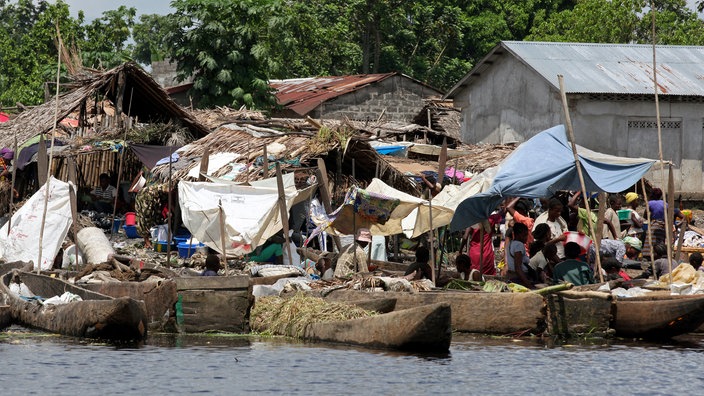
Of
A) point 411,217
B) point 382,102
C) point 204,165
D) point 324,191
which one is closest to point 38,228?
point 204,165

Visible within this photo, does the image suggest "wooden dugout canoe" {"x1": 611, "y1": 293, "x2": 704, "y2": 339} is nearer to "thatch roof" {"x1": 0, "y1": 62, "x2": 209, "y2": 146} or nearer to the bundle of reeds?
the bundle of reeds

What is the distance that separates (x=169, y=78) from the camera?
138 feet

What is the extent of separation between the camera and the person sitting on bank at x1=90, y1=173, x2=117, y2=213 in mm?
23094

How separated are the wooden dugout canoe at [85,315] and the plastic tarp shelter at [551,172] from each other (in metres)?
4.64

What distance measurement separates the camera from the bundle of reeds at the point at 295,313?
13.5 metres

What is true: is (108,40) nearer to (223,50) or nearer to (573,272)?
(223,50)

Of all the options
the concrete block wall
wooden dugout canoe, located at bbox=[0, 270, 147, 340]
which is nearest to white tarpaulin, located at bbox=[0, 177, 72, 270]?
wooden dugout canoe, located at bbox=[0, 270, 147, 340]

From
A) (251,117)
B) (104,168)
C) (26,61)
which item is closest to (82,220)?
(104,168)

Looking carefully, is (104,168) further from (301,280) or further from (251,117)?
(301,280)

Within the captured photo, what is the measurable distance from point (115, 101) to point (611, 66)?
10.3m

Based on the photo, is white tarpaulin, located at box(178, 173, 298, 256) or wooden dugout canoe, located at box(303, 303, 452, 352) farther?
white tarpaulin, located at box(178, 173, 298, 256)

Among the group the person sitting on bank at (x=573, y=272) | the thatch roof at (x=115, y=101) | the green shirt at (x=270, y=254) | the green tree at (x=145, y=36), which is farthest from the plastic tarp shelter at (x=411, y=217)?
the green tree at (x=145, y=36)

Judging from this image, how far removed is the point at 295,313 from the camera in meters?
14.0

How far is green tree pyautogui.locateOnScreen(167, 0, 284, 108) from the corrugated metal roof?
19.7 ft
